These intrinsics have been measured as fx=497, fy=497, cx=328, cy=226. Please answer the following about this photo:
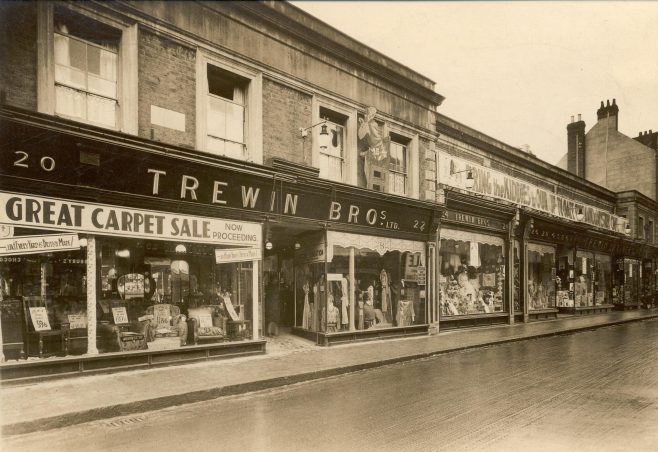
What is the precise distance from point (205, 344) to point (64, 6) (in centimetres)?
611

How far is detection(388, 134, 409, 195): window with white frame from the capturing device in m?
13.9

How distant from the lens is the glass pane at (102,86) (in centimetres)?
812

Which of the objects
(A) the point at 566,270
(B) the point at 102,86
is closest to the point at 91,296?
(B) the point at 102,86

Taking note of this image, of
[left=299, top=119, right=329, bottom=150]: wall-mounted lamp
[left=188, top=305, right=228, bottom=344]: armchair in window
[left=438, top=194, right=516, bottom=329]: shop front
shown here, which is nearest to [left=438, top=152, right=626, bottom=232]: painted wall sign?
[left=438, top=194, right=516, bottom=329]: shop front

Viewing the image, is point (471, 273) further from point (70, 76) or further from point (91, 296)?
point (70, 76)

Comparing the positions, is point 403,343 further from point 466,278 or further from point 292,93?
point 292,93

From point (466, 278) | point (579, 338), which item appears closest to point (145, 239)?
point (466, 278)

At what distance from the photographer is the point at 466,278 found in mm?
16688

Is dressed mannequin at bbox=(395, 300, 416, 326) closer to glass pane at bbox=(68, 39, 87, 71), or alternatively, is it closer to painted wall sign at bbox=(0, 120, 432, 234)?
painted wall sign at bbox=(0, 120, 432, 234)

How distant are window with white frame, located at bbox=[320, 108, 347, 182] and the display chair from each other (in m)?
6.54

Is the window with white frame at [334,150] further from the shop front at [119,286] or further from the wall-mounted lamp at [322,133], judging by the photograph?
the shop front at [119,286]

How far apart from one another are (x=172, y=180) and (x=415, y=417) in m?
5.64

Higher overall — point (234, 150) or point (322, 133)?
point (322, 133)

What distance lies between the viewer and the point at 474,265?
17.0 meters
